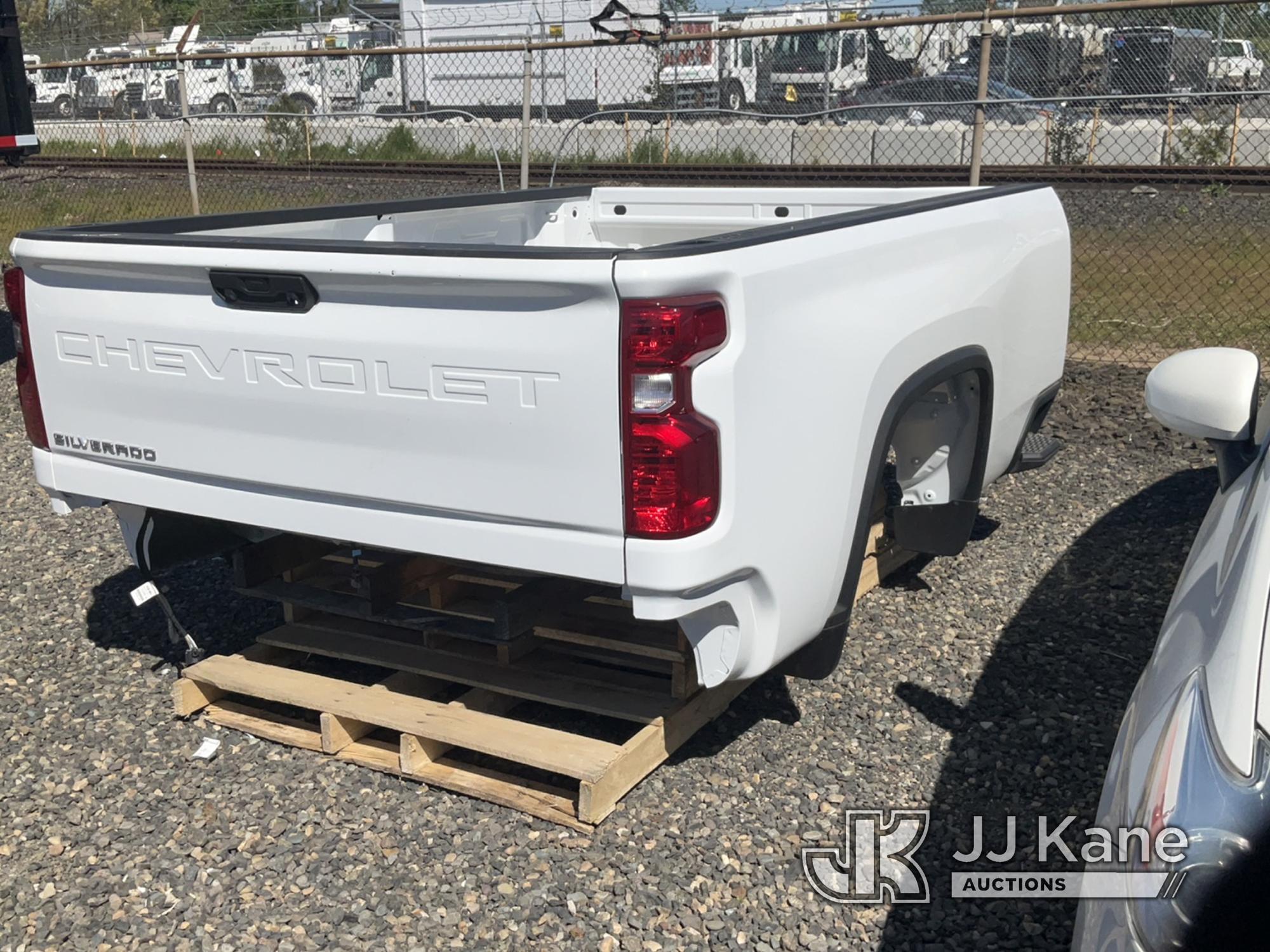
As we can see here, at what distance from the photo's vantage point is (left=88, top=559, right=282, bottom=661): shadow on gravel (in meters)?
4.77

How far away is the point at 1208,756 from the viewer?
1858 mm

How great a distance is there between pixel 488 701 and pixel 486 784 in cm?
36

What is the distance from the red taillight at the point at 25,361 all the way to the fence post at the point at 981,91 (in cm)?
540

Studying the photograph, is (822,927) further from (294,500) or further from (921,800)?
(294,500)

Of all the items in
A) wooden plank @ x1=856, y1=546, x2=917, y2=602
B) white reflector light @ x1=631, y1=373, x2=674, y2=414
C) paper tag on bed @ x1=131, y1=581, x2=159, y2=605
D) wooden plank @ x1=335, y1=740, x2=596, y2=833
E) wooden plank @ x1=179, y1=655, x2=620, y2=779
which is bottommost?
wooden plank @ x1=335, y1=740, x2=596, y2=833

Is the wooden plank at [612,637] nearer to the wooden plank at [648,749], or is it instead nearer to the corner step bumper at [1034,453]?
the wooden plank at [648,749]

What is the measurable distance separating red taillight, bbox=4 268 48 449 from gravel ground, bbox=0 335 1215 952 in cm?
100

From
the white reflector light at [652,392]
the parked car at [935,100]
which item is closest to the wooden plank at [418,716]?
the white reflector light at [652,392]

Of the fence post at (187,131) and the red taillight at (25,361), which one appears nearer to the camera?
the red taillight at (25,361)

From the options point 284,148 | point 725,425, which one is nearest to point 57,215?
point 284,148

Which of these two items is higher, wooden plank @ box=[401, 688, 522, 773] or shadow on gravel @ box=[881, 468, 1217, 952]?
wooden plank @ box=[401, 688, 522, 773]

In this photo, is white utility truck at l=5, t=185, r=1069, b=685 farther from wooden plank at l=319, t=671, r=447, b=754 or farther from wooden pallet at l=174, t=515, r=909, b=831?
wooden plank at l=319, t=671, r=447, b=754

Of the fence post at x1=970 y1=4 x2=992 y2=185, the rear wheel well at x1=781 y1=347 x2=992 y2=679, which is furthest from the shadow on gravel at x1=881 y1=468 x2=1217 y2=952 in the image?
the fence post at x1=970 y1=4 x2=992 y2=185

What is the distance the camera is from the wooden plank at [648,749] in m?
3.43
